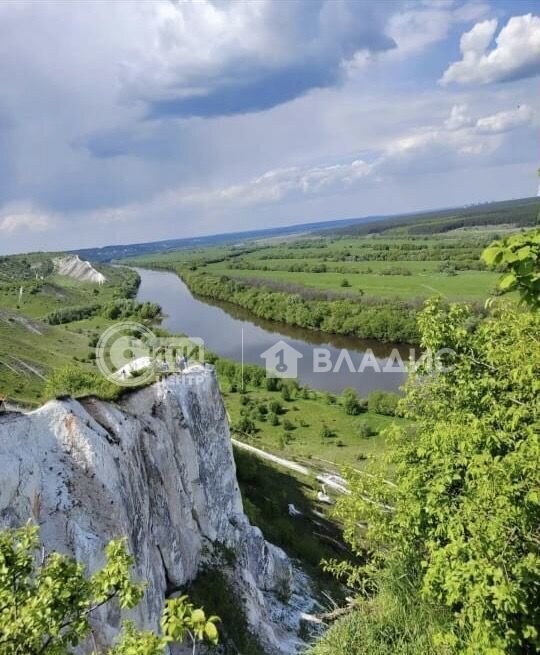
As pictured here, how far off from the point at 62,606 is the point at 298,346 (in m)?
70.4

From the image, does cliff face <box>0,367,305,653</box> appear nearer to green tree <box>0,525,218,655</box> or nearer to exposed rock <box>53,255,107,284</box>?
green tree <box>0,525,218,655</box>

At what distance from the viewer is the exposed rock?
442ft

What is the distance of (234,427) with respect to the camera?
44.2 metres

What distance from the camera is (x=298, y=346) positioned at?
74.0 meters

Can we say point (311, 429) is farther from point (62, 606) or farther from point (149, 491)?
point (62, 606)

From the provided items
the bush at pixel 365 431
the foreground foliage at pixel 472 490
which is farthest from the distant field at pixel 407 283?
the foreground foliage at pixel 472 490

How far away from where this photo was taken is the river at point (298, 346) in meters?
61.0

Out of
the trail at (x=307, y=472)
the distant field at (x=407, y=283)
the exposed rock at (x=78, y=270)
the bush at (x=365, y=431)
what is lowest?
the bush at (x=365, y=431)

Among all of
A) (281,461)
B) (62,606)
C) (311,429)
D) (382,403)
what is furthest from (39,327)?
(62,606)

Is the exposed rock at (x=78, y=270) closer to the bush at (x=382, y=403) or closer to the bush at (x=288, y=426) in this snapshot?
the bush at (x=288, y=426)

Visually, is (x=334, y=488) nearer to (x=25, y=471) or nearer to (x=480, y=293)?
(x=25, y=471)

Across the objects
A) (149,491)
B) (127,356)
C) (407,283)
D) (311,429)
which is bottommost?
(311,429)

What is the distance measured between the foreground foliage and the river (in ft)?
157

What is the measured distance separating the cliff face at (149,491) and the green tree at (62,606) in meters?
4.81
